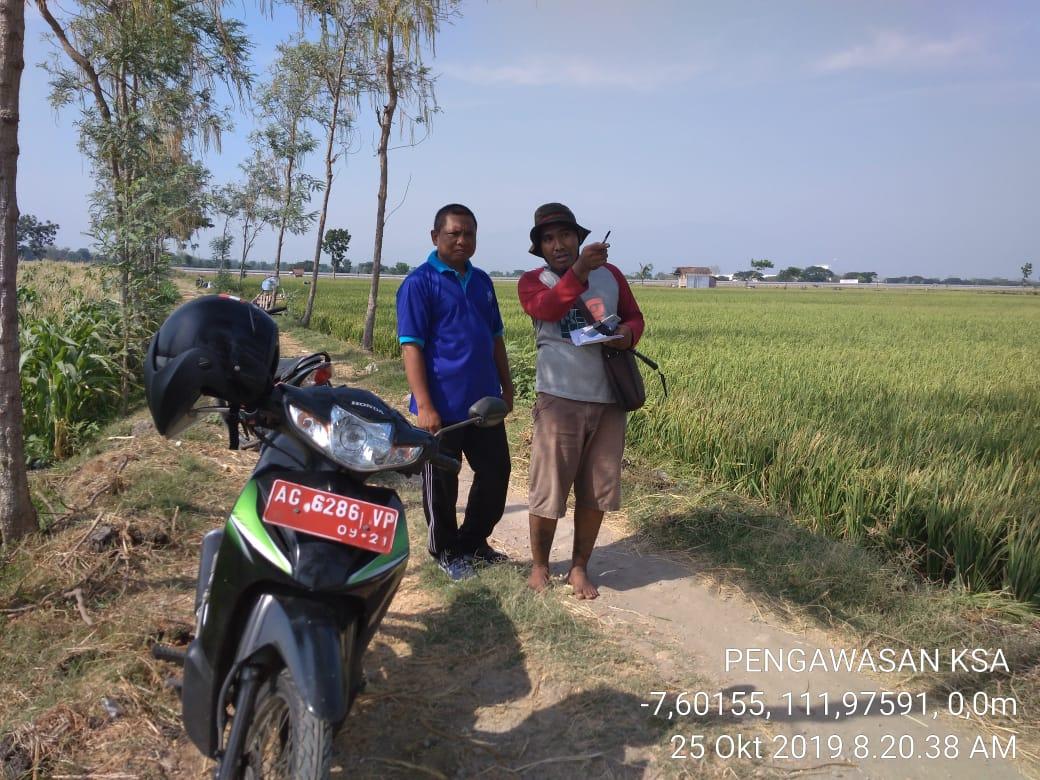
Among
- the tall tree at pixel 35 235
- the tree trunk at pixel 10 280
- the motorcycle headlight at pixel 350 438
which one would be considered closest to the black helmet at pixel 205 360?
the motorcycle headlight at pixel 350 438

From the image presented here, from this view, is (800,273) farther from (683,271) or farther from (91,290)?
(91,290)

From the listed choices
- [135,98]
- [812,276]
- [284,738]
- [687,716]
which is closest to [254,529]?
[284,738]

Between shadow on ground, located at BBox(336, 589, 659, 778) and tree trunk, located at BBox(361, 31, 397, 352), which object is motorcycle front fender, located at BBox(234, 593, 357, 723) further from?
tree trunk, located at BBox(361, 31, 397, 352)

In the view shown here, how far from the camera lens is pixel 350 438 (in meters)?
1.68

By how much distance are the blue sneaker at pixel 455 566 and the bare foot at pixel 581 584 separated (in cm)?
46

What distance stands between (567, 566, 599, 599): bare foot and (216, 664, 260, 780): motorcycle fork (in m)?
1.82

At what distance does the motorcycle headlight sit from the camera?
1670 millimetres

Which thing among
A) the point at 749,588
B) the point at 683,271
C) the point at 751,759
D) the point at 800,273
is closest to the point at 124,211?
the point at 749,588

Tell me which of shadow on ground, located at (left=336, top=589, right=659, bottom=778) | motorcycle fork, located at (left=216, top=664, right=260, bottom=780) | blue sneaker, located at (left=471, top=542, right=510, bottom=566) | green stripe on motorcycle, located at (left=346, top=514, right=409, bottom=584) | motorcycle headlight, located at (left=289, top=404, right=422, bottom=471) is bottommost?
shadow on ground, located at (left=336, top=589, right=659, bottom=778)

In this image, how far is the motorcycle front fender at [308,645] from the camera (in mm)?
→ 1472

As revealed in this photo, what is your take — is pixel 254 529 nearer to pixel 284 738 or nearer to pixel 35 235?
pixel 284 738

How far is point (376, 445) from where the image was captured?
66.5 inches

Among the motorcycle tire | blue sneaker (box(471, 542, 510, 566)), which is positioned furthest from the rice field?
the motorcycle tire

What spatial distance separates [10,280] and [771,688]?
353 centimetres
